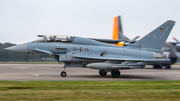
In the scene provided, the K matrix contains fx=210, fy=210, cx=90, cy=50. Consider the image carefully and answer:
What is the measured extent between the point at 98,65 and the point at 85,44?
209 centimetres

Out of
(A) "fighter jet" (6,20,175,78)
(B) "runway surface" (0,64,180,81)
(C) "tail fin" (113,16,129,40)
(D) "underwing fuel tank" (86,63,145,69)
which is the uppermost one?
(C) "tail fin" (113,16,129,40)

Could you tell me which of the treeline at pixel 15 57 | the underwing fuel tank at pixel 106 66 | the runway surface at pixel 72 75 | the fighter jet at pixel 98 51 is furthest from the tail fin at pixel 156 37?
the treeline at pixel 15 57

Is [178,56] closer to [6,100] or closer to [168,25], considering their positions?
[168,25]

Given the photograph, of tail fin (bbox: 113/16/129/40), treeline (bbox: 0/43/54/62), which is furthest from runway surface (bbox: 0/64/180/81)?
treeline (bbox: 0/43/54/62)

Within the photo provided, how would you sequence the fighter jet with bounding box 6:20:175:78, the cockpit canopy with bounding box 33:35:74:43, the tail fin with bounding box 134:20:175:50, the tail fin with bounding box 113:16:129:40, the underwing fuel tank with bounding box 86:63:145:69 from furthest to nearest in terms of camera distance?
the tail fin with bounding box 113:16:129:40, the tail fin with bounding box 134:20:175:50, the cockpit canopy with bounding box 33:35:74:43, the fighter jet with bounding box 6:20:175:78, the underwing fuel tank with bounding box 86:63:145:69

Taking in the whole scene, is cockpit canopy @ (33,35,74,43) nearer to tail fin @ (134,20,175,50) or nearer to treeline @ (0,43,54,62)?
tail fin @ (134,20,175,50)

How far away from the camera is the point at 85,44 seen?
15.1 meters

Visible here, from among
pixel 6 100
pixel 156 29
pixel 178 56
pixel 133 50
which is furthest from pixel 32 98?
pixel 178 56

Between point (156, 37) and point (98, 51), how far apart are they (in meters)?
4.71

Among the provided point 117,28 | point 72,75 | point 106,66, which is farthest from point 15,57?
point 106,66

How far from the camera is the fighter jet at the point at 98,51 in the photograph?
14.0m

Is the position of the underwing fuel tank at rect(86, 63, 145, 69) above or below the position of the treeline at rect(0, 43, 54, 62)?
below

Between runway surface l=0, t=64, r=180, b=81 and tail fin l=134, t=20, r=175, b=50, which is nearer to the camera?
runway surface l=0, t=64, r=180, b=81

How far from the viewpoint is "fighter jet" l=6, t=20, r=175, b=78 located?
14023 millimetres
